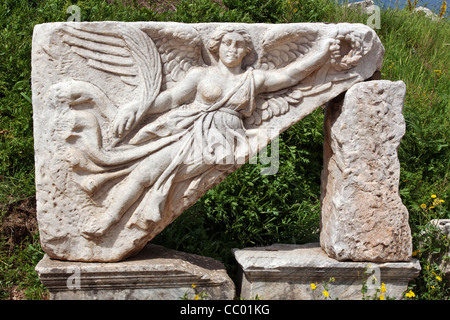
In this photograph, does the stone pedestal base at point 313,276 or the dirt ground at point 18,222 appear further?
the dirt ground at point 18,222

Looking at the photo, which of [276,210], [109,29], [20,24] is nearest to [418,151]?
[276,210]

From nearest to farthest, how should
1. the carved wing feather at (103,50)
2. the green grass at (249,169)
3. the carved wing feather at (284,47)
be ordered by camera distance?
the carved wing feather at (103,50) < the carved wing feather at (284,47) < the green grass at (249,169)

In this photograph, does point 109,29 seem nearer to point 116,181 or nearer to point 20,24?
point 116,181

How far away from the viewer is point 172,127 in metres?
2.81

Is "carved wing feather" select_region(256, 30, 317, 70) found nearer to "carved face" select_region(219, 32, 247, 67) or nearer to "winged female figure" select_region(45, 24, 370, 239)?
"winged female figure" select_region(45, 24, 370, 239)

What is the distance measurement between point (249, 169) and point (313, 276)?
4.56ft

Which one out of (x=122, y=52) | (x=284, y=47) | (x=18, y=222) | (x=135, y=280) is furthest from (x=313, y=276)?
(x=18, y=222)

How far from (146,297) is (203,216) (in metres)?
1.15

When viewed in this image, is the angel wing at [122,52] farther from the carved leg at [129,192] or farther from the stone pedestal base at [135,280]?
the stone pedestal base at [135,280]

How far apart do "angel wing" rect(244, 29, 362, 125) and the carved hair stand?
10 centimetres

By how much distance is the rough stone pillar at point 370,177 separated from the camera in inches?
114

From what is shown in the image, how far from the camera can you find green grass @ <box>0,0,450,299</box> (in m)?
3.58

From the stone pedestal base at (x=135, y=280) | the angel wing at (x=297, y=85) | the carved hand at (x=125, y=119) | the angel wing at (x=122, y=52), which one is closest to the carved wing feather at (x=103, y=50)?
the angel wing at (x=122, y=52)

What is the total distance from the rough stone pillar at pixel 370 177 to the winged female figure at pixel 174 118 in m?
0.29
